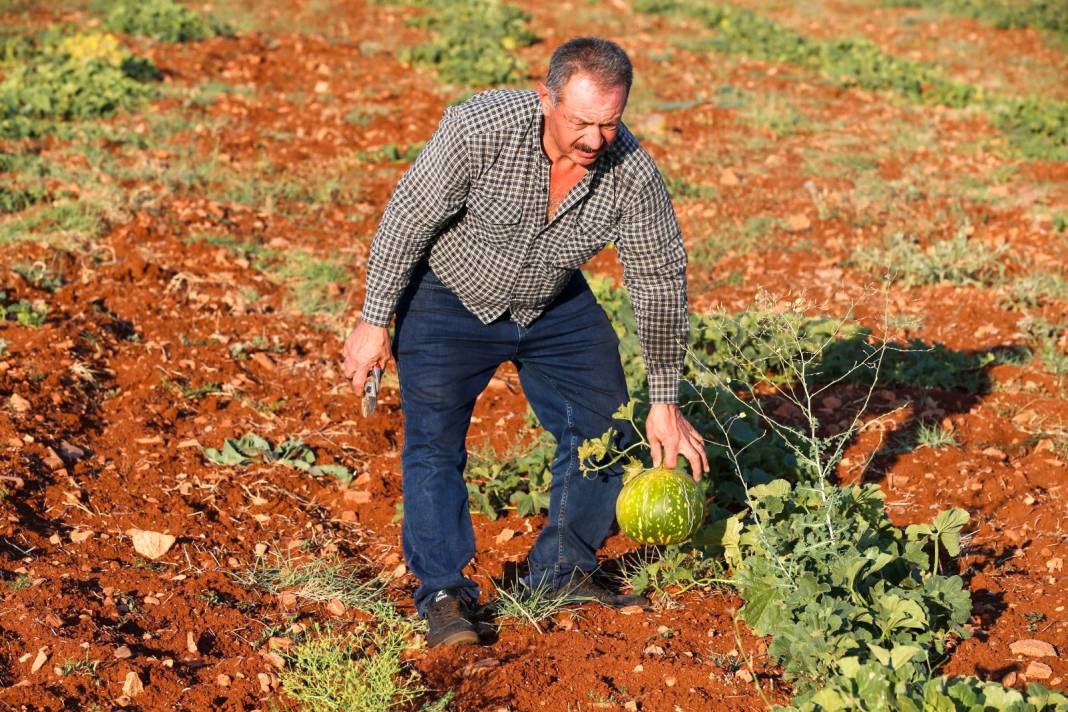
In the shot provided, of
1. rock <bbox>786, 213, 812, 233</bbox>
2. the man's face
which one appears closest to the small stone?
the man's face

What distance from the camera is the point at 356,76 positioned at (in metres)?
13.0

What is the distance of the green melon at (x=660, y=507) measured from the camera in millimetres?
3881

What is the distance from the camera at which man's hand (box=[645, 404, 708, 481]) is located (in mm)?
4008

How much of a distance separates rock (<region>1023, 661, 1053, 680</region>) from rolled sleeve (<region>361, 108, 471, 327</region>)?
2.35 meters

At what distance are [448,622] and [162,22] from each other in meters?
11.7

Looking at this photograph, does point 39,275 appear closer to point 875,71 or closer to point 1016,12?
point 875,71

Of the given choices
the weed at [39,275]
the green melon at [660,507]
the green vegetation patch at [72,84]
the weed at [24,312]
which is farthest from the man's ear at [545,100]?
the green vegetation patch at [72,84]

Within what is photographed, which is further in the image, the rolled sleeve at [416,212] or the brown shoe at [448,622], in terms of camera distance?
the brown shoe at [448,622]

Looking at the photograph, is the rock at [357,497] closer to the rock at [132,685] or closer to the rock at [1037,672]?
the rock at [132,685]

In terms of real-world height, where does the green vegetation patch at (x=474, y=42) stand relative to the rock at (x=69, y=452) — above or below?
above

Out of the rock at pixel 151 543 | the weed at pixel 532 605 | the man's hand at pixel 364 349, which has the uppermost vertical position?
the man's hand at pixel 364 349

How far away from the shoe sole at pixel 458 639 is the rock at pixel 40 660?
125cm

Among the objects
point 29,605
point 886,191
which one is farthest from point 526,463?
point 886,191

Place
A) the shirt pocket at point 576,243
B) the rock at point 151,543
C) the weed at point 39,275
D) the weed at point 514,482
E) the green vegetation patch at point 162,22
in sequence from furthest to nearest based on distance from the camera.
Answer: the green vegetation patch at point 162,22 < the weed at point 39,275 < the weed at point 514,482 < the rock at point 151,543 < the shirt pocket at point 576,243
